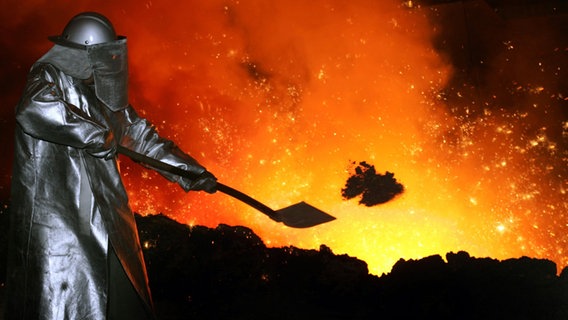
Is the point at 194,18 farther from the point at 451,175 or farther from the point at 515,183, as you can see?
the point at 515,183

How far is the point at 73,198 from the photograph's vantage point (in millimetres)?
2629

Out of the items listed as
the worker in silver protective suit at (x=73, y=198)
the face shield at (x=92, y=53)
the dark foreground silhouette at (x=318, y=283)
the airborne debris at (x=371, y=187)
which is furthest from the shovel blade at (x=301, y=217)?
the airborne debris at (x=371, y=187)

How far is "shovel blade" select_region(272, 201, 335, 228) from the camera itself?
325 centimetres

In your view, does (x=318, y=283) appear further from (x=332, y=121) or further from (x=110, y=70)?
(x=332, y=121)

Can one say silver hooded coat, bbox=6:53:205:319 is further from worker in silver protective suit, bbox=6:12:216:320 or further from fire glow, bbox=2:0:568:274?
fire glow, bbox=2:0:568:274

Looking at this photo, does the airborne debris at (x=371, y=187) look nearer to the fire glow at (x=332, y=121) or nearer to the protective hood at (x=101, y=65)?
the fire glow at (x=332, y=121)

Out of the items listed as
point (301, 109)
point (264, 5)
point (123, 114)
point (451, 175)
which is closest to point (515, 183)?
point (451, 175)

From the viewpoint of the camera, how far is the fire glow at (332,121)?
6949 mm

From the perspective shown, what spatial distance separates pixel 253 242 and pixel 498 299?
200 centimetres

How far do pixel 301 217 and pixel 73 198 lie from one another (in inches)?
52.3

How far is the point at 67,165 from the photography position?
2.66 metres

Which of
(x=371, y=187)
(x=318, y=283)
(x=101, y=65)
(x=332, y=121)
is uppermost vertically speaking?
(x=332, y=121)

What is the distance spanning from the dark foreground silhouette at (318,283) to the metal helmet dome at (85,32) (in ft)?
7.36

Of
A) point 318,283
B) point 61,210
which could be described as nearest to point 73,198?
point 61,210
